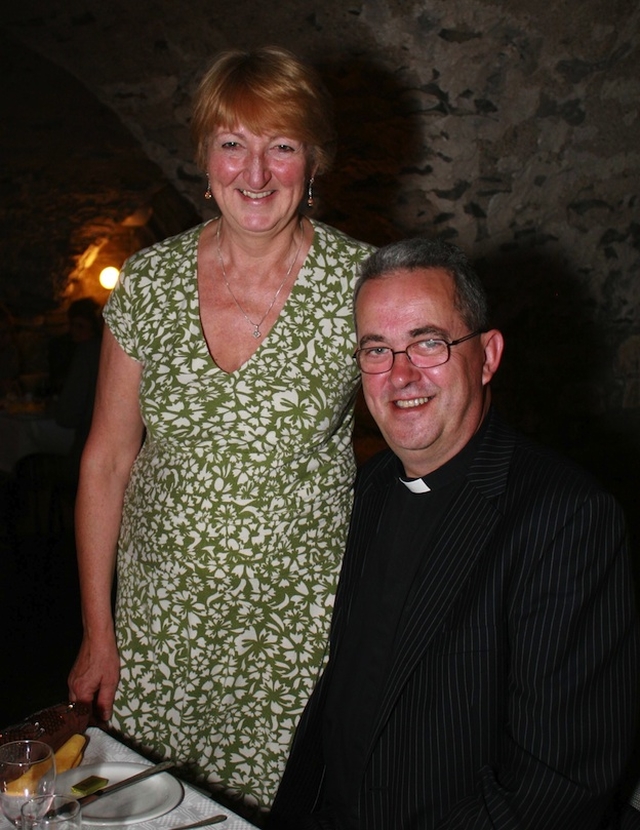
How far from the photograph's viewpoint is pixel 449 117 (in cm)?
358

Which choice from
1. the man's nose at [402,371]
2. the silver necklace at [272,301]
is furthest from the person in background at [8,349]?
the man's nose at [402,371]

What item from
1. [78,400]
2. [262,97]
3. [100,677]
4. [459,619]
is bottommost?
[100,677]

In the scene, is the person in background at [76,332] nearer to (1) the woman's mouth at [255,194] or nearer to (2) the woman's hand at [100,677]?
(2) the woman's hand at [100,677]

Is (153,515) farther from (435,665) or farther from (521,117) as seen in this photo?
(521,117)

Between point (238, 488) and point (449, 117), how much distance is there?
83.5 inches

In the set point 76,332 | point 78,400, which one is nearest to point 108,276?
point 76,332

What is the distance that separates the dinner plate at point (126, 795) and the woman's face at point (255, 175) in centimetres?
107

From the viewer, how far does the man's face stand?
173cm

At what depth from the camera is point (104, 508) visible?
2156 millimetres

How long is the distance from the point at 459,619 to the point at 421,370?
436 mm

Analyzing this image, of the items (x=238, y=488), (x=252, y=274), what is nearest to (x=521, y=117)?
(x=252, y=274)

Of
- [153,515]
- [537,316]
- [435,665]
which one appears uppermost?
[537,316]

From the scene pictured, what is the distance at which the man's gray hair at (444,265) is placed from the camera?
1745mm

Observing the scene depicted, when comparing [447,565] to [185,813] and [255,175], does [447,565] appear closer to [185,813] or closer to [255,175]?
[185,813]
